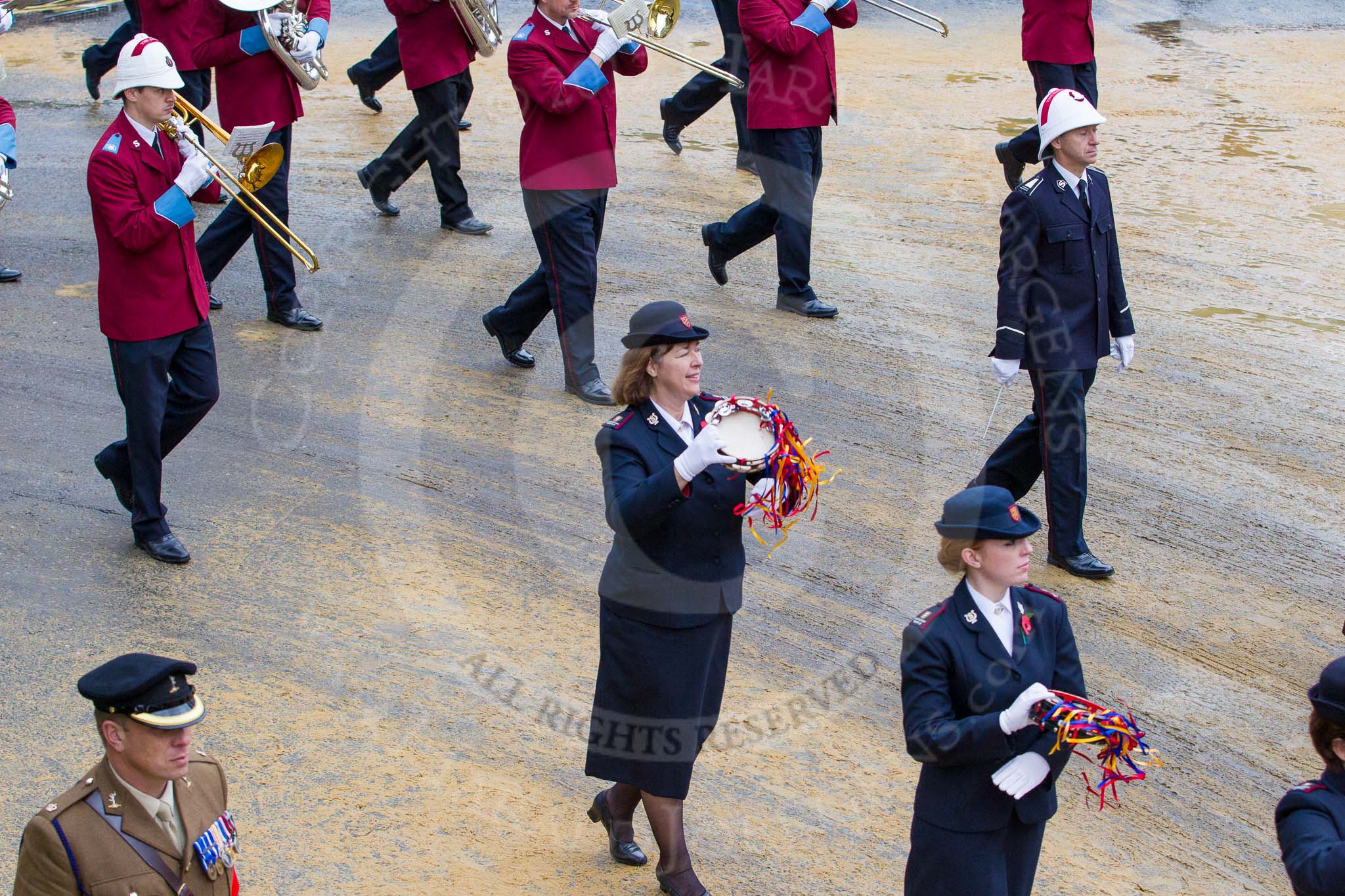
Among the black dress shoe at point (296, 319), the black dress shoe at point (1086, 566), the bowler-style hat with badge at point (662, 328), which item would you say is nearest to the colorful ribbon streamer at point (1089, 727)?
the bowler-style hat with badge at point (662, 328)

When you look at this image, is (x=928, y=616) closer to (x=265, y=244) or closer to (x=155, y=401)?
(x=155, y=401)

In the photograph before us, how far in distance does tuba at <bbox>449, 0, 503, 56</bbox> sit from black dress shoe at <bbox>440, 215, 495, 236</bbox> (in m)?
1.12

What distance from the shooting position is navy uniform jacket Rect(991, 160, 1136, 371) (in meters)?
6.08

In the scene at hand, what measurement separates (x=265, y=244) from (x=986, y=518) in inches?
224

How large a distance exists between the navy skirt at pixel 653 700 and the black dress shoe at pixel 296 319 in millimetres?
4537

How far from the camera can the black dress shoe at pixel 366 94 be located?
1148 cm

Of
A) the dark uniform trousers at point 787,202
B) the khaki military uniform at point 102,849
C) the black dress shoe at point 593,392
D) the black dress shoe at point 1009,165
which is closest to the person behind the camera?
the khaki military uniform at point 102,849

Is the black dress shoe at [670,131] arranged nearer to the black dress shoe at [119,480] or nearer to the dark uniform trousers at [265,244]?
the dark uniform trousers at [265,244]

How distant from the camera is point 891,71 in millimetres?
13844

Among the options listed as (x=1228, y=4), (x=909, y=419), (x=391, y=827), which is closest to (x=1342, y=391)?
(x=909, y=419)

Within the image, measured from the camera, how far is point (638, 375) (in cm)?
419

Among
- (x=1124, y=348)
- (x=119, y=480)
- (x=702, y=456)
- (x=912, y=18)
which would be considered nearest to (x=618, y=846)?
(x=702, y=456)

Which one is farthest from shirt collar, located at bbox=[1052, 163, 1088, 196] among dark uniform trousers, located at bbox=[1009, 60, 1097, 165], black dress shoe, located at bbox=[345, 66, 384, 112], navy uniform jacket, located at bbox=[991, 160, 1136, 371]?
black dress shoe, located at bbox=[345, 66, 384, 112]

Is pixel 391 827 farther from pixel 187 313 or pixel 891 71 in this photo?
pixel 891 71
